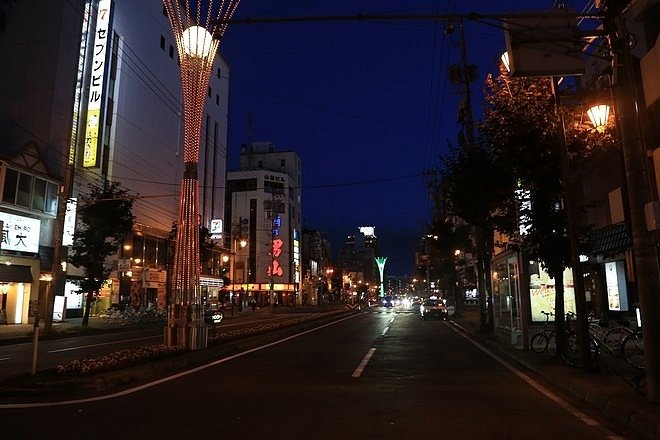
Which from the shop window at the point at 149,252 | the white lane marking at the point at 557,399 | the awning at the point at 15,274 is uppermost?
the shop window at the point at 149,252

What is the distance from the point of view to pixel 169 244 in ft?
163

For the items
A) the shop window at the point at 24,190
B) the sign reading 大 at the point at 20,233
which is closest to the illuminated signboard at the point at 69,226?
the sign reading 大 at the point at 20,233

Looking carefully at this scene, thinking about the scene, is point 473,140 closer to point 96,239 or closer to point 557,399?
point 557,399

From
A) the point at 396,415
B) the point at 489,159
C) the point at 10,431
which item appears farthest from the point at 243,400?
the point at 489,159

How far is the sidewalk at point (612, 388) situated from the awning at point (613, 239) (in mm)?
5466

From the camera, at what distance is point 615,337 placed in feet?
47.6

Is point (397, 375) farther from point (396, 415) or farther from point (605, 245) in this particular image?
point (605, 245)

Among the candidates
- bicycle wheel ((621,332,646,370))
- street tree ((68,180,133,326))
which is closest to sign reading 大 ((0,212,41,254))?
street tree ((68,180,133,326))

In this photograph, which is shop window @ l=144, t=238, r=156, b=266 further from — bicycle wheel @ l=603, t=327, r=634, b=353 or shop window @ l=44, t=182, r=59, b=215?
bicycle wheel @ l=603, t=327, r=634, b=353

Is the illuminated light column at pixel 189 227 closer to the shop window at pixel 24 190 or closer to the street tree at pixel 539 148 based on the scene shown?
the street tree at pixel 539 148

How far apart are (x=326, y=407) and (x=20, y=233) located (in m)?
29.4

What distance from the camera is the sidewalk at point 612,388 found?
7.17m

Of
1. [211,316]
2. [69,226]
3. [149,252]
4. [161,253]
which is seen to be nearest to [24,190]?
[69,226]

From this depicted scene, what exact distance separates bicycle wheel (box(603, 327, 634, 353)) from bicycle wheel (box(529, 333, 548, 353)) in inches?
62.4
